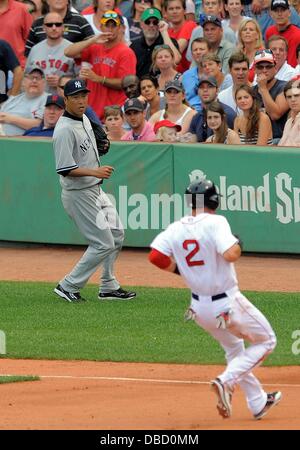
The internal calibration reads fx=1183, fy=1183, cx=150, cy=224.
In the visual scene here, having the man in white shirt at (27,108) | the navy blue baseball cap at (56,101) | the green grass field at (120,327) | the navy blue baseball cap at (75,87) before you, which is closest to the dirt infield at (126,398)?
the green grass field at (120,327)

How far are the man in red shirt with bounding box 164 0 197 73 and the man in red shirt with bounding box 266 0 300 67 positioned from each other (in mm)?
1549

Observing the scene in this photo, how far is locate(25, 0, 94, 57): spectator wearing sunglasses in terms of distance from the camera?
17.5m

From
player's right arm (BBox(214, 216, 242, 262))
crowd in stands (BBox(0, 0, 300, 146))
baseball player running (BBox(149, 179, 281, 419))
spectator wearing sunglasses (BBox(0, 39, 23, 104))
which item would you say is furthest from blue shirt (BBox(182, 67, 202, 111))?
player's right arm (BBox(214, 216, 242, 262))

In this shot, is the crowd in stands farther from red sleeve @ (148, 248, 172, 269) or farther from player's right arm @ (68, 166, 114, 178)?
red sleeve @ (148, 248, 172, 269)

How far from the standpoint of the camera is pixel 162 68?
16.4m

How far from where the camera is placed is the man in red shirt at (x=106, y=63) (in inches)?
647

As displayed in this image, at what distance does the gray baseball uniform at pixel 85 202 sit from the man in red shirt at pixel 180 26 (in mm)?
5284

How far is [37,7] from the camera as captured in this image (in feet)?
63.1

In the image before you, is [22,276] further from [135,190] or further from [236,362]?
[236,362]

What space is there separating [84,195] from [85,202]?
0.25 ft

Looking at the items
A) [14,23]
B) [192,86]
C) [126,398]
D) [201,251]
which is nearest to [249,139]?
[192,86]

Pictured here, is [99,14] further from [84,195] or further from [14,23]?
[84,195]
